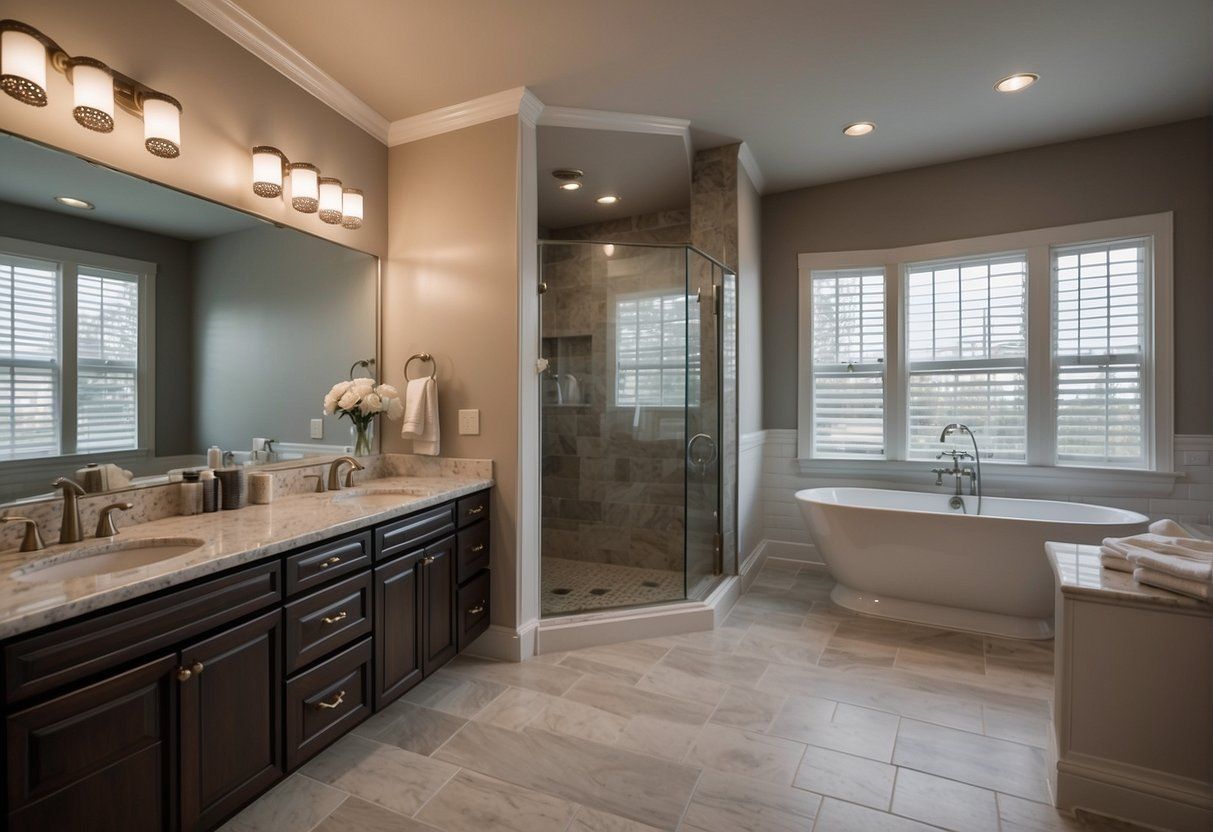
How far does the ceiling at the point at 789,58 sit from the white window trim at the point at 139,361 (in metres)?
1.11

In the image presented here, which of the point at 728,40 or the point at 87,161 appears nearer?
the point at 87,161

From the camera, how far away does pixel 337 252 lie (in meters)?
2.78

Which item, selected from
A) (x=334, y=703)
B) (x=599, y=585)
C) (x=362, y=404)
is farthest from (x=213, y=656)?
(x=599, y=585)

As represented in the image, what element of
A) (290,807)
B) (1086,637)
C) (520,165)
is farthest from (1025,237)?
(290,807)

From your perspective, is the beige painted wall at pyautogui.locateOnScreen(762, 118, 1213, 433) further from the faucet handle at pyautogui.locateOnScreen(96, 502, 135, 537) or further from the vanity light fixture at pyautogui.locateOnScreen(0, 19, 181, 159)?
the faucet handle at pyautogui.locateOnScreen(96, 502, 135, 537)

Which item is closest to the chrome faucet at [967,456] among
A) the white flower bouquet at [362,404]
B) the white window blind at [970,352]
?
the white window blind at [970,352]

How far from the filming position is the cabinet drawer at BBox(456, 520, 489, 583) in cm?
256

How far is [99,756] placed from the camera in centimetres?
121

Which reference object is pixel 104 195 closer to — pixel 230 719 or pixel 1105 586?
pixel 230 719

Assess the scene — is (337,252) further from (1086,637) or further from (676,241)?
(1086,637)

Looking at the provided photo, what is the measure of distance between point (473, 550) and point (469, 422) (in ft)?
2.06

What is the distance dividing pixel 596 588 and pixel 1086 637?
2.23 m

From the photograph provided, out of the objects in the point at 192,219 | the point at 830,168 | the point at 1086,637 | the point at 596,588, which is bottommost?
the point at 596,588

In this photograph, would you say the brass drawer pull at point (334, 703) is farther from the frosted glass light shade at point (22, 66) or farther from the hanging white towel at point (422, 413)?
the frosted glass light shade at point (22, 66)
